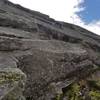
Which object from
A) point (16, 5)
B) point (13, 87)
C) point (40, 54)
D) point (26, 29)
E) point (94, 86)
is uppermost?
point (16, 5)

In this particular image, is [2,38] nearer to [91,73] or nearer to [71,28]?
[91,73]

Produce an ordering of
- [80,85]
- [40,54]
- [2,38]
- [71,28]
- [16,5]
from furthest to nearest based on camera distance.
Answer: [71,28] → [16,5] → [80,85] → [40,54] → [2,38]

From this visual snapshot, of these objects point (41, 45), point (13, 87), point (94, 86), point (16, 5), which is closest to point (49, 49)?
point (41, 45)

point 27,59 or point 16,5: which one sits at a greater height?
point 16,5

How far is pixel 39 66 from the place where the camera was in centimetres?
1477

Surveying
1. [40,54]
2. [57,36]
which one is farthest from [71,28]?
[40,54]

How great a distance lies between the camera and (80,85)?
18094mm

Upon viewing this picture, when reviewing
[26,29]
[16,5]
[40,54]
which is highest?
[16,5]

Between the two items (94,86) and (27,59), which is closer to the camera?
(27,59)

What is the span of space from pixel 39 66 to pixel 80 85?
4.78m

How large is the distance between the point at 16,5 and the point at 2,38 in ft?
50.8

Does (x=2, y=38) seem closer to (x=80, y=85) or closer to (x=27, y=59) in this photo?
(x=27, y=59)

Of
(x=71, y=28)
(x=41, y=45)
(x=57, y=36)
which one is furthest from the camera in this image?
(x=71, y=28)

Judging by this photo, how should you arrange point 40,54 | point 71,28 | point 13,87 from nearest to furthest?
point 13,87 < point 40,54 < point 71,28
